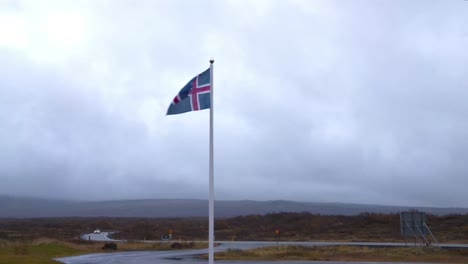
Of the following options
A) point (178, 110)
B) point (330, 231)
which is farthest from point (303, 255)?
point (330, 231)

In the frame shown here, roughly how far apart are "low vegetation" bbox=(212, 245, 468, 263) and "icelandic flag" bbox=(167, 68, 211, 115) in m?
22.9

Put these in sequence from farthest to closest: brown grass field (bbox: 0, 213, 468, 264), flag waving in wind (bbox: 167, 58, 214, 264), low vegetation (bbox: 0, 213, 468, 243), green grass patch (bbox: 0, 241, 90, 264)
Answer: low vegetation (bbox: 0, 213, 468, 243) → brown grass field (bbox: 0, 213, 468, 264) → green grass patch (bbox: 0, 241, 90, 264) → flag waving in wind (bbox: 167, 58, 214, 264)

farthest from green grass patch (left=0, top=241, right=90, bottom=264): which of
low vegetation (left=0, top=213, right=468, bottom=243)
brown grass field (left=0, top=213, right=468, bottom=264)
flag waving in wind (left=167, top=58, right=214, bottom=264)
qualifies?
low vegetation (left=0, top=213, right=468, bottom=243)

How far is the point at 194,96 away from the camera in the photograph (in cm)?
1833

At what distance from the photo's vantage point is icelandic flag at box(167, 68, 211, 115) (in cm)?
1825

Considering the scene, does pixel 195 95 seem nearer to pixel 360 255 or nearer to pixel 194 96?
pixel 194 96

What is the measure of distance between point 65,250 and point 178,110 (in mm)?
32965

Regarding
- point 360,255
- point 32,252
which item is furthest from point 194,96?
point 360,255

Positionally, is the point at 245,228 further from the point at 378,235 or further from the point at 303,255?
the point at 303,255

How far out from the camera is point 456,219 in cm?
9012

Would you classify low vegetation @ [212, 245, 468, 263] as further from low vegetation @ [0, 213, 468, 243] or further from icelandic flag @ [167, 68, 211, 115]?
low vegetation @ [0, 213, 468, 243]

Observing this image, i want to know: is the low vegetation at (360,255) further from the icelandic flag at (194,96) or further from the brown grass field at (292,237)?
the icelandic flag at (194,96)

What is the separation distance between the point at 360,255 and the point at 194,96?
1075 inches

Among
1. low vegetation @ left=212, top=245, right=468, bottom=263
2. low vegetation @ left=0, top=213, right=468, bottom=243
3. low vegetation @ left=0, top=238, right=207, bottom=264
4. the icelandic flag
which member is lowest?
low vegetation @ left=212, top=245, right=468, bottom=263
